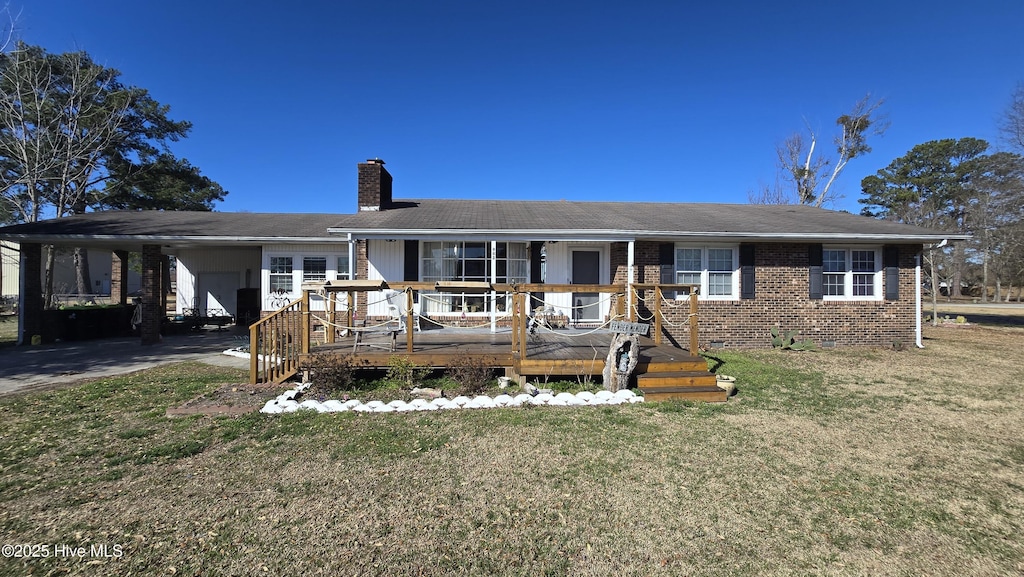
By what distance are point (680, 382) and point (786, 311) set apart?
6.27 metres

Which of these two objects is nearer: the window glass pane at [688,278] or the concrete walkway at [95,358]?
the concrete walkway at [95,358]

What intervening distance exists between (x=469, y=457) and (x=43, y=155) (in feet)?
71.1

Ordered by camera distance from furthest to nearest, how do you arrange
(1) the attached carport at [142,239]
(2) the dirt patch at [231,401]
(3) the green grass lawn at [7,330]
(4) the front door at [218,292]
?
(4) the front door at [218,292] < (3) the green grass lawn at [7,330] < (1) the attached carport at [142,239] < (2) the dirt patch at [231,401]

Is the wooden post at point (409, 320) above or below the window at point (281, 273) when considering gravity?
below

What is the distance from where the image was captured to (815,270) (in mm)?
10641

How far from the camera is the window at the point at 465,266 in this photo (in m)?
10.7

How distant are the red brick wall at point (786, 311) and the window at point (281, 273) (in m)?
8.95

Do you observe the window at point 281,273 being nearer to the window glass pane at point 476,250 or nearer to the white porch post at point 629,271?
the window glass pane at point 476,250

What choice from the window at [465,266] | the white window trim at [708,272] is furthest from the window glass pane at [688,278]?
the window at [465,266]

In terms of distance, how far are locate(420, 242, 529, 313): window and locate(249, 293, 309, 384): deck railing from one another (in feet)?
13.6

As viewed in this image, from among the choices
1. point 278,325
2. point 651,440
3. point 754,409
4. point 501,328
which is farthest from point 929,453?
point 278,325

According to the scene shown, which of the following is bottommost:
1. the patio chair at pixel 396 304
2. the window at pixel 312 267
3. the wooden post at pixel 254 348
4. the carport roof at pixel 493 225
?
the wooden post at pixel 254 348

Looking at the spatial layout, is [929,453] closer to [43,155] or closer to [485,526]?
[485,526]

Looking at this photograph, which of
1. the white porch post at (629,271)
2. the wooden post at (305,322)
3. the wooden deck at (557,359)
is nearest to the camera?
the wooden deck at (557,359)
